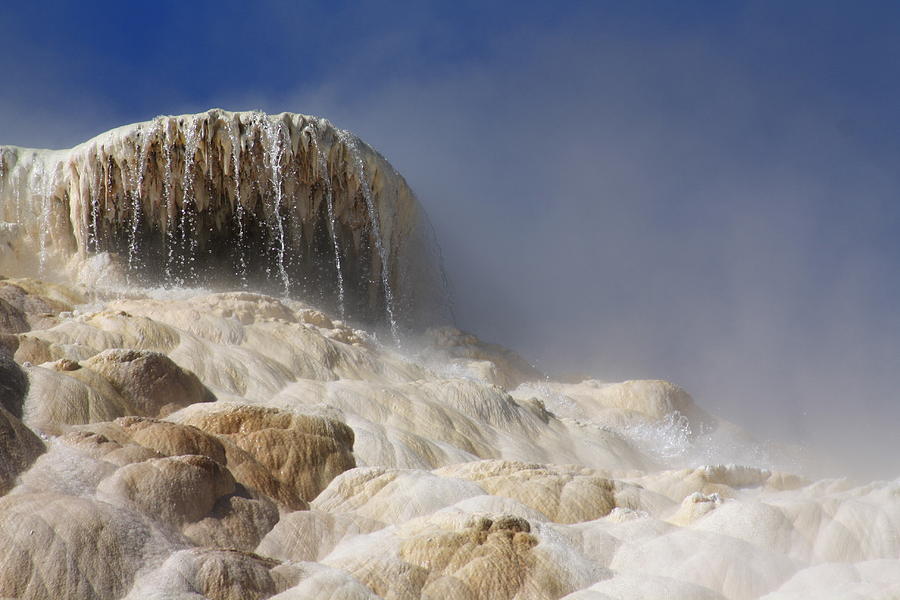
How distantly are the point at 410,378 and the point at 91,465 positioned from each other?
645cm

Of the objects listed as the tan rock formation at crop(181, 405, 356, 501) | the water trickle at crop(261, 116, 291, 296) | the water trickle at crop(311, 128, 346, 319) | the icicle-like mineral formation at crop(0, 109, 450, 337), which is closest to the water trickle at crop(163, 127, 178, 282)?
the icicle-like mineral formation at crop(0, 109, 450, 337)

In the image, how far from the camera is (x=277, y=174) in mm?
15273

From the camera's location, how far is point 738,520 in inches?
172

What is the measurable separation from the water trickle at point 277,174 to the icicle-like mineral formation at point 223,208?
22mm

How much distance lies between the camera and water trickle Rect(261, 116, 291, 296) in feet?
48.4

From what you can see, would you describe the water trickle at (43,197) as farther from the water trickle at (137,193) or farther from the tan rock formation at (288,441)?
the tan rock formation at (288,441)

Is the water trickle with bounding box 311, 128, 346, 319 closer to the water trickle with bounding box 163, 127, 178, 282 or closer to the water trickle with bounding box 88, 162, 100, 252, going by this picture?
the water trickle with bounding box 163, 127, 178, 282

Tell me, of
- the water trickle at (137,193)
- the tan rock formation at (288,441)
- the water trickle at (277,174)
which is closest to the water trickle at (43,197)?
the water trickle at (137,193)

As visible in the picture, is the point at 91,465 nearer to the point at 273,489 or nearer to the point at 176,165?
the point at 273,489

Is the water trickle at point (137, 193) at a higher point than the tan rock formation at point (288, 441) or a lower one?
higher

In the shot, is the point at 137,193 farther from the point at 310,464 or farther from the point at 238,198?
the point at 310,464

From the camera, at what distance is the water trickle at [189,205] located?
14492 millimetres

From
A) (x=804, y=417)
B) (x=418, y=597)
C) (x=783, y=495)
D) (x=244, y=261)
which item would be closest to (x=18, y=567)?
(x=418, y=597)

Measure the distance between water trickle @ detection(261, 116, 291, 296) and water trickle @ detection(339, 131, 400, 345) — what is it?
119cm
